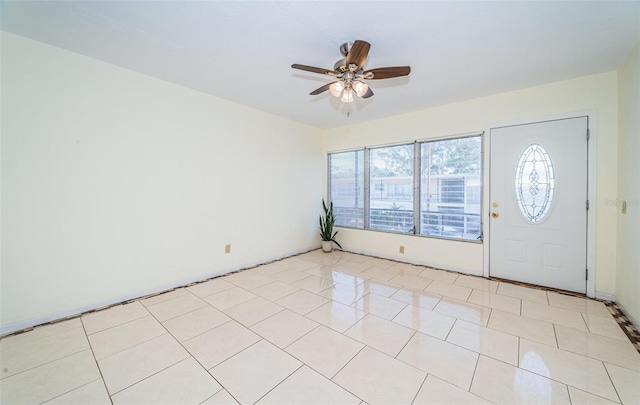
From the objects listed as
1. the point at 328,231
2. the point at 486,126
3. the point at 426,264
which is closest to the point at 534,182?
the point at 486,126

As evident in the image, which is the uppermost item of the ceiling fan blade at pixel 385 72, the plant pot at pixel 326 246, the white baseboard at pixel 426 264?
the ceiling fan blade at pixel 385 72

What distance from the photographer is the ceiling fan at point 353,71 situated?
1.89m

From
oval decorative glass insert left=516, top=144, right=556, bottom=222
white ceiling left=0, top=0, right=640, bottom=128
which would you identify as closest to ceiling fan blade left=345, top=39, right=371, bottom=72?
white ceiling left=0, top=0, right=640, bottom=128

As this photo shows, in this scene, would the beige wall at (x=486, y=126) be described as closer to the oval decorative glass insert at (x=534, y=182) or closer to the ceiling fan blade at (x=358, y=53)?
the oval decorative glass insert at (x=534, y=182)

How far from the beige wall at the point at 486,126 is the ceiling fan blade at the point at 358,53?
236 centimetres

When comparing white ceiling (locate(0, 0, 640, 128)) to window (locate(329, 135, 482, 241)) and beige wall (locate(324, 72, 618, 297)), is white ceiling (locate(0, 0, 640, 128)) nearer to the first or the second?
beige wall (locate(324, 72, 618, 297))

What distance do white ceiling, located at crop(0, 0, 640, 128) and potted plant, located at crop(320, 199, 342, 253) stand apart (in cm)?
265

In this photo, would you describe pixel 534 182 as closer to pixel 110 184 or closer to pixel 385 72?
pixel 385 72

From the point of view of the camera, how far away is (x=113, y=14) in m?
1.86

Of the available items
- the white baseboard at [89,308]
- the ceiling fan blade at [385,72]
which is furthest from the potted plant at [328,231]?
the ceiling fan blade at [385,72]

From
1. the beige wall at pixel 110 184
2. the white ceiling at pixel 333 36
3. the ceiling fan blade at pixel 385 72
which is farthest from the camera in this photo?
the beige wall at pixel 110 184

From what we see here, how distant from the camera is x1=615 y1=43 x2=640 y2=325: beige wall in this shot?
224cm

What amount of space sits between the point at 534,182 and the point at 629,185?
794 millimetres

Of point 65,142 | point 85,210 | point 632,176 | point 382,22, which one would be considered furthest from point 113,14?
point 632,176
